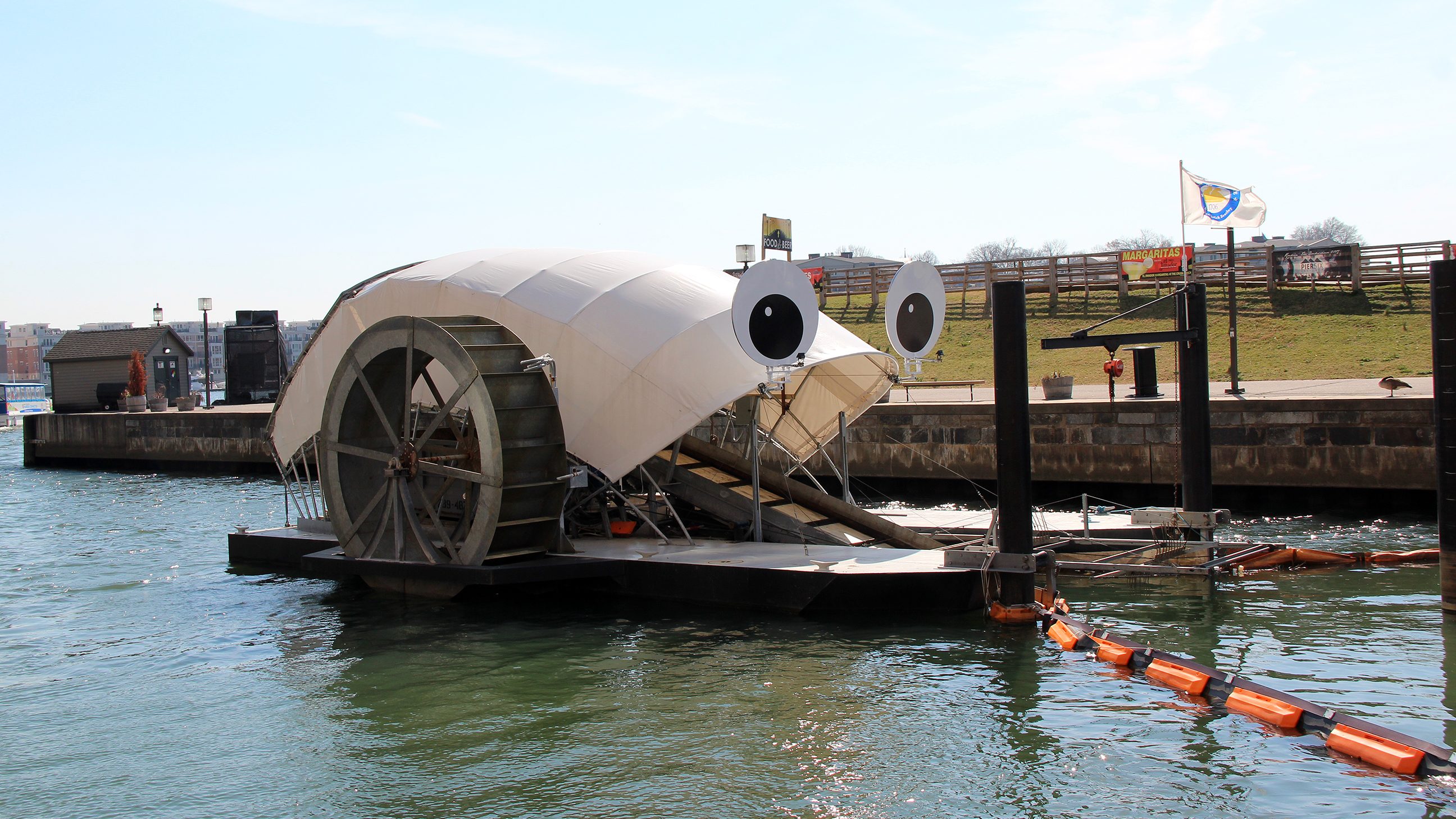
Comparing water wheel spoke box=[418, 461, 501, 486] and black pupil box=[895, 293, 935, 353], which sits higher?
black pupil box=[895, 293, 935, 353]

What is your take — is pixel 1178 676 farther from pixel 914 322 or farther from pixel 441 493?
pixel 441 493

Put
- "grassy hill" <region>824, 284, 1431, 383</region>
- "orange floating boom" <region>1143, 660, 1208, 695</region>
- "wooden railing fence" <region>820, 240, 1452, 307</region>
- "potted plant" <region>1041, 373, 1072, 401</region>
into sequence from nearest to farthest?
1. "orange floating boom" <region>1143, 660, 1208, 695</region>
2. "potted plant" <region>1041, 373, 1072, 401</region>
3. "grassy hill" <region>824, 284, 1431, 383</region>
4. "wooden railing fence" <region>820, 240, 1452, 307</region>

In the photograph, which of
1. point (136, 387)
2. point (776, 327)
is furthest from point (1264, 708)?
point (136, 387)

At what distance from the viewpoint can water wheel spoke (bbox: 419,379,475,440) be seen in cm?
1390

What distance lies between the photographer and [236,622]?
14578mm

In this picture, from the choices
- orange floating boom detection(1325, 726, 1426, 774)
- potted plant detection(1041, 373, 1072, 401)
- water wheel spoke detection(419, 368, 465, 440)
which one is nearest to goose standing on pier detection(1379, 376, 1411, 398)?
potted plant detection(1041, 373, 1072, 401)

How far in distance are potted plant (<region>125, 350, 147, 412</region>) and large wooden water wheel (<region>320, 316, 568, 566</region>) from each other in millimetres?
32884

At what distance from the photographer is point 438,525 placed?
14281 mm

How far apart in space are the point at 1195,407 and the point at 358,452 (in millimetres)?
10785

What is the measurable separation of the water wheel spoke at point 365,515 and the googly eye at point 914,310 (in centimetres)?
694

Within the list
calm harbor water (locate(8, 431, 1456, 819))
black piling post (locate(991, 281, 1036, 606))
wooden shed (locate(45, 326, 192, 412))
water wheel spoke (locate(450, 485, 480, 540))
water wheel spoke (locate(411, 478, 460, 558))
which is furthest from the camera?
wooden shed (locate(45, 326, 192, 412))

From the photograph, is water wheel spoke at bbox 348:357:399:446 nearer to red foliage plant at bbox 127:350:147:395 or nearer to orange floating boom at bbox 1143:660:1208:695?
orange floating boom at bbox 1143:660:1208:695

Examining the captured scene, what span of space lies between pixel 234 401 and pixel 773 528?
4067 centimetres

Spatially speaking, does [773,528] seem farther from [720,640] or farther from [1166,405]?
[1166,405]
